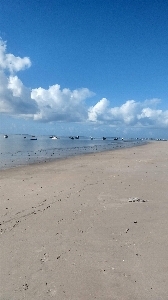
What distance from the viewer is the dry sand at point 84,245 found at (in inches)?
206

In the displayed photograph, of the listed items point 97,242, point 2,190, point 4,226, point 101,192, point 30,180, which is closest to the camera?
point 97,242

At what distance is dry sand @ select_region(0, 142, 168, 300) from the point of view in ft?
17.2

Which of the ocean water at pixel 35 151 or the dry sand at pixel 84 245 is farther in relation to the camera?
the ocean water at pixel 35 151

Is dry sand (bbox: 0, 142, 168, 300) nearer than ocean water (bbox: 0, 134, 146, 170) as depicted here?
Yes

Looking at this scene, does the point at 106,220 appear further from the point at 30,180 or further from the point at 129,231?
the point at 30,180

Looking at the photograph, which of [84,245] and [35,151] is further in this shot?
[35,151]

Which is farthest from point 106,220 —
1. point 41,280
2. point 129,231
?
point 41,280

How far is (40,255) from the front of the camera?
21.6 ft

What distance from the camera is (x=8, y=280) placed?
18.1 ft

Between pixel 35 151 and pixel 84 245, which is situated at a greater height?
pixel 35 151

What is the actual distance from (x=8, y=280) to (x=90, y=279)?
6.46 feet

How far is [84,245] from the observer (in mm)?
7125

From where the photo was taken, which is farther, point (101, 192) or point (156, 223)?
point (101, 192)

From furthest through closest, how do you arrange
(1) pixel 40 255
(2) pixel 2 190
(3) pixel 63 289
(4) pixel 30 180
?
(4) pixel 30 180 < (2) pixel 2 190 < (1) pixel 40 255 < (3) pixel 63 289
